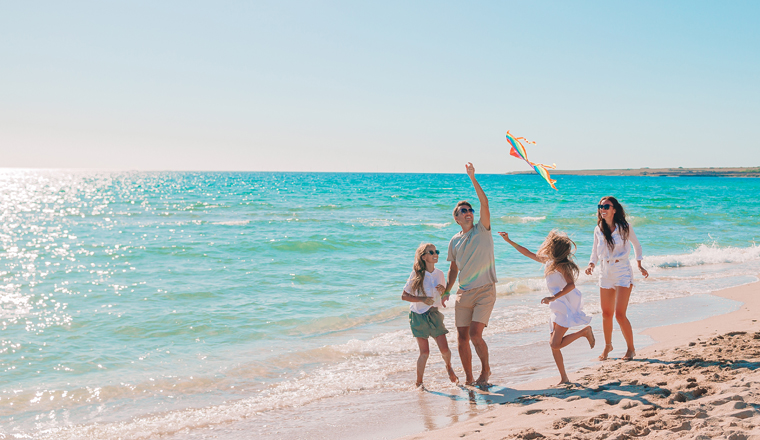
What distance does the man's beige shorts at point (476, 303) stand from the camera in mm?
5129

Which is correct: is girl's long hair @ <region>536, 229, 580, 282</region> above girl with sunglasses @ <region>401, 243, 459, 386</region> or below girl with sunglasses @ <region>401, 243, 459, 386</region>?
above

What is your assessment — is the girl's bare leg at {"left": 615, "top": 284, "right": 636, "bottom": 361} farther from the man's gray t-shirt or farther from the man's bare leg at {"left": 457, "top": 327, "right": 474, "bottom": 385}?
the man's bare leg at {"left": 457, "top": 327, "right": 474, "bottom": 385}

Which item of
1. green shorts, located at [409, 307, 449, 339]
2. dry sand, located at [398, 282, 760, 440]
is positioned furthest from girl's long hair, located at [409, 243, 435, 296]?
dry sand, located at [398, 282, 760, 440]

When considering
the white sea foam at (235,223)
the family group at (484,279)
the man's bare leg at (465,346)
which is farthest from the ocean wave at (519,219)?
the man's bare leg at (465,346)

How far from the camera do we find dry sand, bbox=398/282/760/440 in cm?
352

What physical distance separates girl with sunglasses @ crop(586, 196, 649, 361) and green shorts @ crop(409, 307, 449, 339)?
5.70 ft

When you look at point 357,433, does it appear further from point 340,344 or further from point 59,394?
point 59,394

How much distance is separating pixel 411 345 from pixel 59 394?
14.7ft

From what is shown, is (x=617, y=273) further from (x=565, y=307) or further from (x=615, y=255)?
(x=565, y=307)

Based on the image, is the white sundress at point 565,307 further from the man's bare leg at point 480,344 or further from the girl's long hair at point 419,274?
the girl's long hair at point 419,274

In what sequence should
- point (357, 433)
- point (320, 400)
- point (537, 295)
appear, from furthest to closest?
point (537, 295) → point (320, 400) → point (357, 433)

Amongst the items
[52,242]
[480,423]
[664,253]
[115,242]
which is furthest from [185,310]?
[664,253]

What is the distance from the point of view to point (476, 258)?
5.10 metres

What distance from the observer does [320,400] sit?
5531mm
